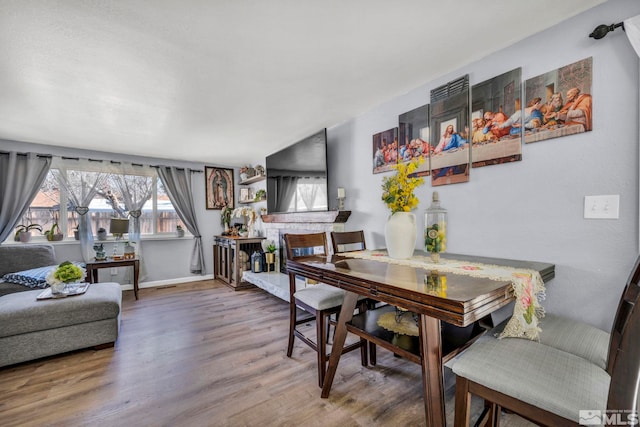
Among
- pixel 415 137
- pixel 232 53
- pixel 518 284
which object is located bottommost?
pixel 518 284

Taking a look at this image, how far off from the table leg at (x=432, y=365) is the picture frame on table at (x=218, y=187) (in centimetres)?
493

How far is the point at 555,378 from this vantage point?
906mm

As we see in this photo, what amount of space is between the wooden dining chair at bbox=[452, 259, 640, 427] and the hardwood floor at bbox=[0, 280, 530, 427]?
2.18 feet

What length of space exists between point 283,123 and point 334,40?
156cm

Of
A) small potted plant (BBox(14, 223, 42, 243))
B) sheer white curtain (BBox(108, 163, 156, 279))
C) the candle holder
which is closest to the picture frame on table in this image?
sheer white curtain (BBox(108, 163, 156, 279))

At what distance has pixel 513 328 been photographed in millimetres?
1189

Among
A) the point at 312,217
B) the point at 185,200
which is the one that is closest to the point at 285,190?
the point at 312,217

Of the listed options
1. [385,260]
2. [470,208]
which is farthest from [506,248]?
[385,260]

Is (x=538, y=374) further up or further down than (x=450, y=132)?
further down

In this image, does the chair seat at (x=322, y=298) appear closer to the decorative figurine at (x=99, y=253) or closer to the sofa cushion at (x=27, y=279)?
the sofa cushion at (x=27, y=279)

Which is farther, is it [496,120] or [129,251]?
[129,251]

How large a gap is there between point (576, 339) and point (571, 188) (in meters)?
0.83

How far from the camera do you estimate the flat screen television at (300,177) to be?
3006mm

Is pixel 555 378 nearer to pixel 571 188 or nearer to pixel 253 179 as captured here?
pixel 571 188
